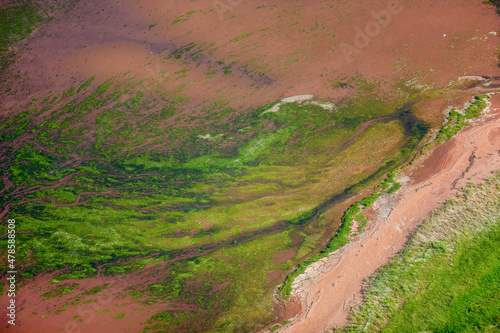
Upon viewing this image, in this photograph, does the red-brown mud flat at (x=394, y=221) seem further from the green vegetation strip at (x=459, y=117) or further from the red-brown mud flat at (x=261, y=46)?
the red-brown mud flat at (x=261, y=46)

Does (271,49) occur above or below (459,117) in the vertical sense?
above

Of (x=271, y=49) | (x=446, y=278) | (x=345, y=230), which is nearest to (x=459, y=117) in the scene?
(x=345, y=230)

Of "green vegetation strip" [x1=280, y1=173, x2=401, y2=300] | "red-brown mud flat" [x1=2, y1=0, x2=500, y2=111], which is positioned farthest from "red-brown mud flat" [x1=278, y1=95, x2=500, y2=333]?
"red-brown mud flat" [x1=2, y1=0, x2=500, y2=111]

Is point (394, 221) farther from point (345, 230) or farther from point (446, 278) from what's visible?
point (446, 278)

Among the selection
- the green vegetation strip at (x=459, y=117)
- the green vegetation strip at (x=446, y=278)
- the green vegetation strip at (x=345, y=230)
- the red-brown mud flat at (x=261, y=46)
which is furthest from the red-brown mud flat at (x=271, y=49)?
the green vegetation strip at (x=446, y=278)

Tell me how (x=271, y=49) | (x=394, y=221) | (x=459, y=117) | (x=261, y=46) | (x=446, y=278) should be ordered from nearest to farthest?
(x=446, y=278)
(x=394, y=221)
(x=459, y=117)
(x=271, y=49)
(x=261, y=46)

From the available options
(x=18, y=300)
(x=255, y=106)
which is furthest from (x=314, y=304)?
(x=255, y=106)

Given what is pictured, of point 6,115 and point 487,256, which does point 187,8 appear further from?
point 487,256
